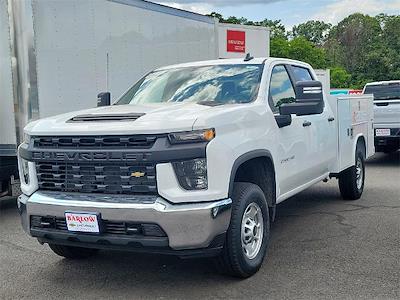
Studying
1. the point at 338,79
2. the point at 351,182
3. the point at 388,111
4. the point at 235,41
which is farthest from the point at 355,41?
the point at 351,182

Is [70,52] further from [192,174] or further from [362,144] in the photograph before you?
[362,144]

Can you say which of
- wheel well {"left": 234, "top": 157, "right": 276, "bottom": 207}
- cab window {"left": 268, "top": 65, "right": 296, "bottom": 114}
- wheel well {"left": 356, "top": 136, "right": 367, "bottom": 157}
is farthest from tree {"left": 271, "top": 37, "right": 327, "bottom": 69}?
wheel well {"left": 234, "top": 157, "right": 276, "bottom": 207}

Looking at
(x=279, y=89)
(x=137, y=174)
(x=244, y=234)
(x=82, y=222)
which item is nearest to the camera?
(x=137, y=174)

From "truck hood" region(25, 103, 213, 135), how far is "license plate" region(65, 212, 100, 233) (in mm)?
642

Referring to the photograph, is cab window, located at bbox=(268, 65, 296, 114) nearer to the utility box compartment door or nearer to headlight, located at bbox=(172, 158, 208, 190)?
the utility box compartment door

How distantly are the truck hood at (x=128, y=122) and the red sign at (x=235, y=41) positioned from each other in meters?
13.6

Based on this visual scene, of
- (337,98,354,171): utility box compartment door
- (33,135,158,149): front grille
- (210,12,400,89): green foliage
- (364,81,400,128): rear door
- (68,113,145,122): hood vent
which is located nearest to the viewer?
(33,135,158,149): front grille

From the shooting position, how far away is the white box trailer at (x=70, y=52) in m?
7.21

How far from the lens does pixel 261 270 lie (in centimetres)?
494

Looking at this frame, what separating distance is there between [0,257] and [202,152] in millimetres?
2822

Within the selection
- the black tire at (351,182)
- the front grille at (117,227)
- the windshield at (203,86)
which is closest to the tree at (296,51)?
the black tire at (351,182)

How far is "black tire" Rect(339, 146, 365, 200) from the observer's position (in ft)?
25.9

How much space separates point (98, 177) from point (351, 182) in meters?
4.75

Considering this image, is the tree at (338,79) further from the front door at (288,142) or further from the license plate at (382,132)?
the front door at (288,142)
